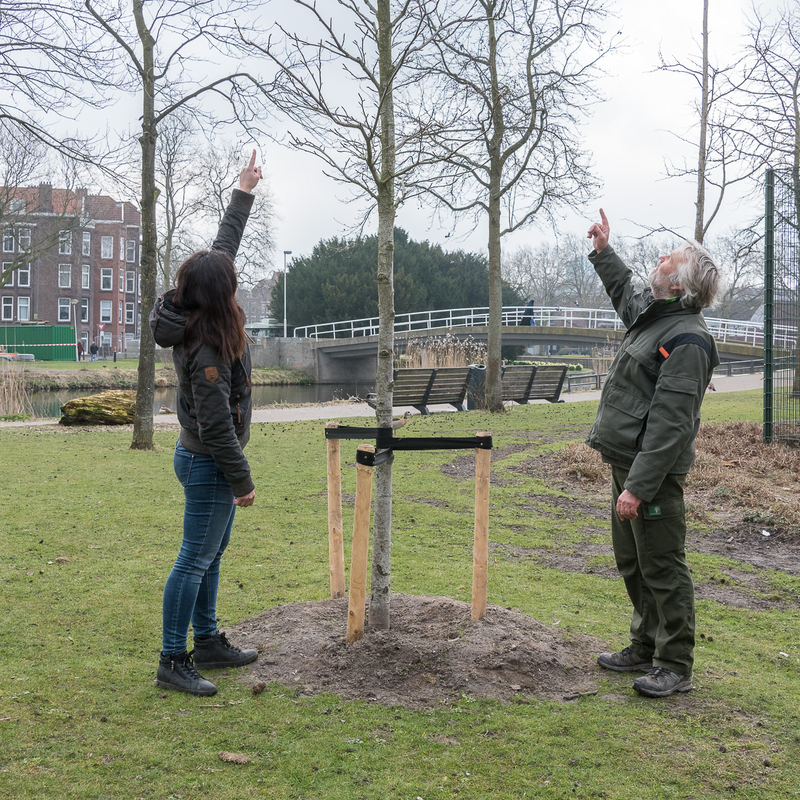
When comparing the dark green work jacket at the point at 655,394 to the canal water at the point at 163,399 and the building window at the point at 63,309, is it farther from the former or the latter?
the building window at the point at 63,309

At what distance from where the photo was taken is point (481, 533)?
3820mm

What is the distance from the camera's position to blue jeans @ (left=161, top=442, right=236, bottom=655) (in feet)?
10.7

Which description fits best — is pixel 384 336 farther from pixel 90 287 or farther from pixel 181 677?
pixel 90 287

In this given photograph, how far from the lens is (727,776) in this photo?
2.66 meters

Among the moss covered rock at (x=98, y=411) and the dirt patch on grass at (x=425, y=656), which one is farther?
the moss covered rock at (x=98, y=411)

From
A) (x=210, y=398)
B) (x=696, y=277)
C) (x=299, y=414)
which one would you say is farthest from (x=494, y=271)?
(x=210, y=398)

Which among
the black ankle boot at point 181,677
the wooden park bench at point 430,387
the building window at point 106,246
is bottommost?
the black ankle boot at point 181,677

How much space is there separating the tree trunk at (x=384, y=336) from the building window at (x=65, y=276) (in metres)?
61.4

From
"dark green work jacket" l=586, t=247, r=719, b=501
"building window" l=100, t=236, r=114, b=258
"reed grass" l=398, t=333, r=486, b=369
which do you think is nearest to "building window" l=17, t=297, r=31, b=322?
"building window" l=100, t=236, r=114, b=258

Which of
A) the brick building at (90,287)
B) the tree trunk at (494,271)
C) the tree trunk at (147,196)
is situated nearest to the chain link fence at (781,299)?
the tree trunk at (494,271)

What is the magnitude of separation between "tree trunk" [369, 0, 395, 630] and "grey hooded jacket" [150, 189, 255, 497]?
674mm

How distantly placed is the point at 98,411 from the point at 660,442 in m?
12.7

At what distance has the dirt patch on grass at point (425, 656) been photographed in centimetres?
333

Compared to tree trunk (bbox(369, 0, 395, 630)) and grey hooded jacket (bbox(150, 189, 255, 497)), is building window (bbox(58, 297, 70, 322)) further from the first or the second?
grey hooded jacket (bbox(150, 189, 255, 497))
